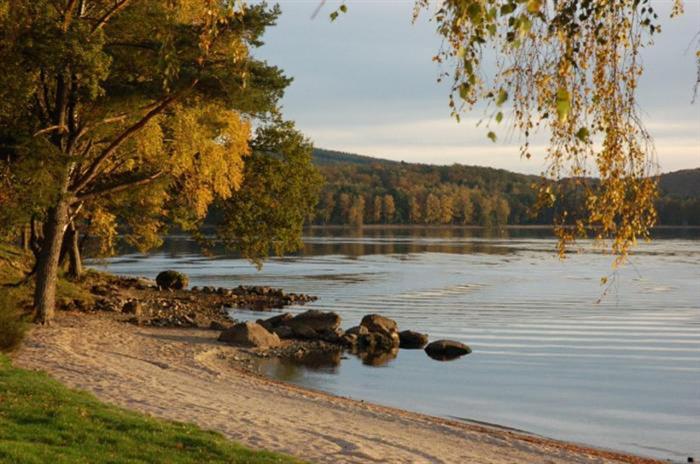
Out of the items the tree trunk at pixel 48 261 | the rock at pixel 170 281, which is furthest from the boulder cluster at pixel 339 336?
the rock at pixel 170 281

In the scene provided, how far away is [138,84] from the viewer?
70.9ft

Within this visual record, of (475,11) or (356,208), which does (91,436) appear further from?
(356,208)

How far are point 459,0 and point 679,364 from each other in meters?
22.6

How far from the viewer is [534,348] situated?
93.3 ft

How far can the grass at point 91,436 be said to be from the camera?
950cm

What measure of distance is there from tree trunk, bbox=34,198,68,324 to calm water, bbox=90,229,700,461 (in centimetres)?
649

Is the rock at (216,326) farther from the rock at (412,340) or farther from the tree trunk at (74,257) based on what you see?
the tree trunk at (74,257)

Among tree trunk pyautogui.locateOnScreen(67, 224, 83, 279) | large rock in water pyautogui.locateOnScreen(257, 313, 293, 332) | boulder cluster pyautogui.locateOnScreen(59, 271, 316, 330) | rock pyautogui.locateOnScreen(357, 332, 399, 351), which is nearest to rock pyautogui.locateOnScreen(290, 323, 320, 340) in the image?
large rock in water pyautogui.locateOnScreen(257, 313, 293, 332)

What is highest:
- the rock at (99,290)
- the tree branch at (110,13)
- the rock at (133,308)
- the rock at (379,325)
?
the tree branch at (110,13)

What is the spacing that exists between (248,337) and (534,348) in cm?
995

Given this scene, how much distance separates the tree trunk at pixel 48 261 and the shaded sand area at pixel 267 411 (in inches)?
39.5

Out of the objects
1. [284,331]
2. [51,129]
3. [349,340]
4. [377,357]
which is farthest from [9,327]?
[349,340]

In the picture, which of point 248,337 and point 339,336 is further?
point 339,336

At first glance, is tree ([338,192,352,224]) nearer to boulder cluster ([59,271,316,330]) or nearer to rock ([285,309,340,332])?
boulder cluster ([59,271,316,330])
